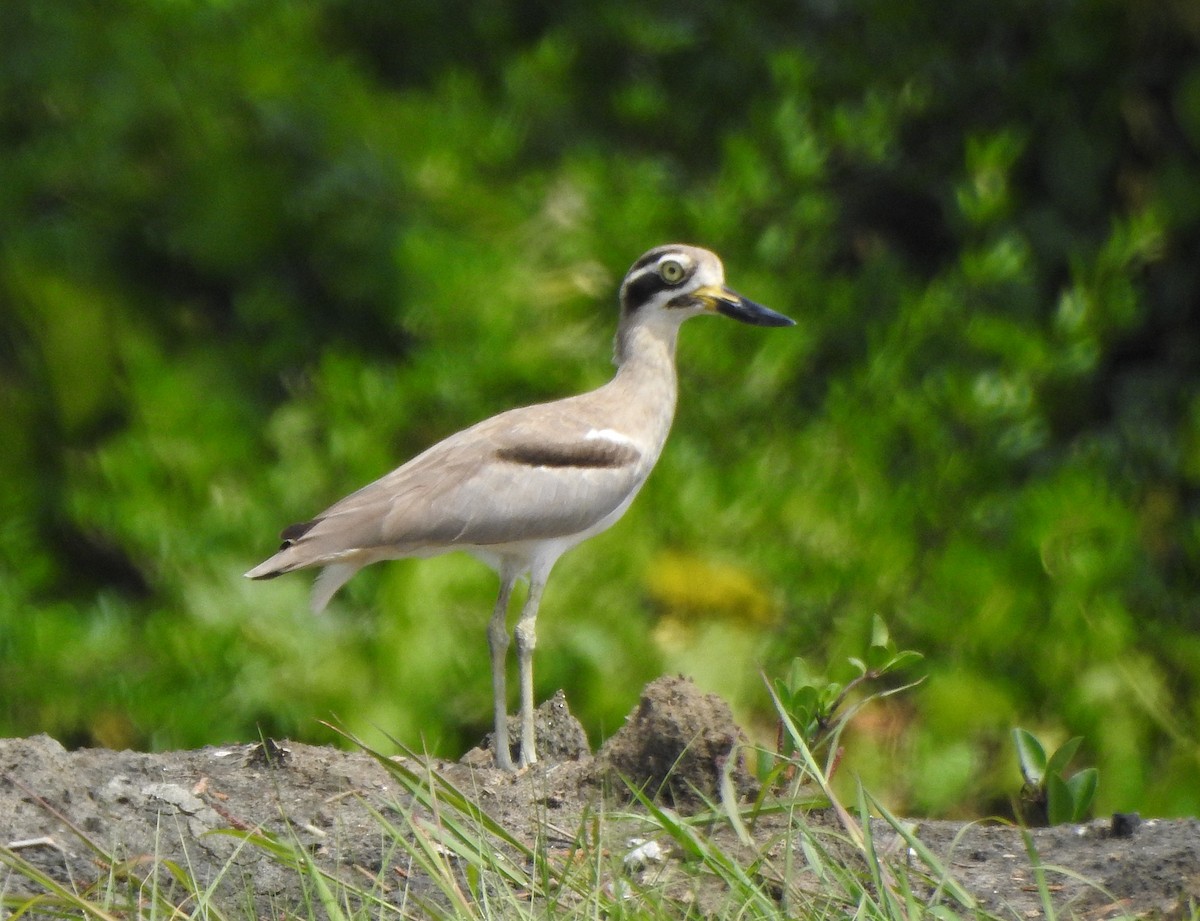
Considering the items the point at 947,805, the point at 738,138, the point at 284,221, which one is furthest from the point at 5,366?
the point at 947,805

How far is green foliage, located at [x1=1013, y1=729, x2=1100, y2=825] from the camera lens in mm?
4516

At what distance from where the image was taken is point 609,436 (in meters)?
5.50

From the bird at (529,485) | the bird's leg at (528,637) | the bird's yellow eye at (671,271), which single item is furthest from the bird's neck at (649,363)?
the bird's leg at (528,637)

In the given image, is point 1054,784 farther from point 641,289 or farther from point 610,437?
point 641,289

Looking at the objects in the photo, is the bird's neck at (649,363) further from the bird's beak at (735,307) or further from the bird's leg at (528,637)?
the bird's leg at (528,637)

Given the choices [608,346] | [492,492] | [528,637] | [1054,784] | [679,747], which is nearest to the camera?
[679,747]

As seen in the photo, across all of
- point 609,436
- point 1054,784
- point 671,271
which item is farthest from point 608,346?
point 1054,784

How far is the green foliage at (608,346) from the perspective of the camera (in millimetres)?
7035

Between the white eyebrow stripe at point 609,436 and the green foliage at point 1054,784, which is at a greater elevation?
the white eyebrow stripe at point 609,436

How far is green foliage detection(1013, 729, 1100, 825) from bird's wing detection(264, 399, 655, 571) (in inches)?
56.8

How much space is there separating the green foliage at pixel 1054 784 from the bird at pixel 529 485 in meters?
1.31

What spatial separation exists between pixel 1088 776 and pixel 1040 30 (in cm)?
582

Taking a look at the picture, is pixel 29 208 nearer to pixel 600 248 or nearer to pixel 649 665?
pixel 600 248

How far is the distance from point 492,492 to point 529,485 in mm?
118
